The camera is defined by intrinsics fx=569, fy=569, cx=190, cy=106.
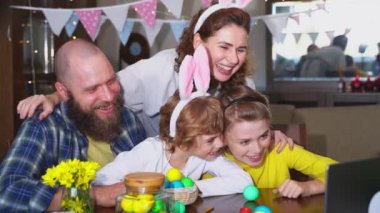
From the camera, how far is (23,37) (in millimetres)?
4223

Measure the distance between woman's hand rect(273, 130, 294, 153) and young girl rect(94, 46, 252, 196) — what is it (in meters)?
0.25

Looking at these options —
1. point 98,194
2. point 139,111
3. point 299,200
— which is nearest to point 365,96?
point 139,111

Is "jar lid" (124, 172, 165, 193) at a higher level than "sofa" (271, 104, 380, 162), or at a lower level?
higher

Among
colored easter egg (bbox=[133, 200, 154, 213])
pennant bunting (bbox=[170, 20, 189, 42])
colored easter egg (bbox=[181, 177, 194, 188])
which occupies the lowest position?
colored easter egg (bbox=[181, 177, 194, 188])

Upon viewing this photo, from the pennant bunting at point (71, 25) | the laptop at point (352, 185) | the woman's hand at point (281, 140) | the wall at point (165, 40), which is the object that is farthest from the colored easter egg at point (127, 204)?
the wall at point (165, 40)

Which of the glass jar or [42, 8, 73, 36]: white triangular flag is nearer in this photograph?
the glass jar

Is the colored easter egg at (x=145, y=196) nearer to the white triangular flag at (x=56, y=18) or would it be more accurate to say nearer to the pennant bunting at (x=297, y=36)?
the white triangular flag at (x=56, y=18)

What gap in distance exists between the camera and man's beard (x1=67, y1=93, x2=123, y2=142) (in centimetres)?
176

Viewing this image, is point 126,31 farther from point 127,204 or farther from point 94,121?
point 127,204

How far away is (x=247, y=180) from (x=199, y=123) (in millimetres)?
234

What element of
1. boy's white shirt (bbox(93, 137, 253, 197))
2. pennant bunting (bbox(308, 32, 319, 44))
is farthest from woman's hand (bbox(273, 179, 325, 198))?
pennant bunting (bbox(308, 32, 319, 44))

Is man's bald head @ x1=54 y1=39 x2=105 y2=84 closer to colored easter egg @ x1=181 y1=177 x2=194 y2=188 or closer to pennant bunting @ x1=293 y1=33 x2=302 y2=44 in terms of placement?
colored easter egg @ x1=181 y1=177 x2=194 y2=188

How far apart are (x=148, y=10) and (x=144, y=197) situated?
277cm

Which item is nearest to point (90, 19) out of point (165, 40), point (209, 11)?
point (165, 40)
